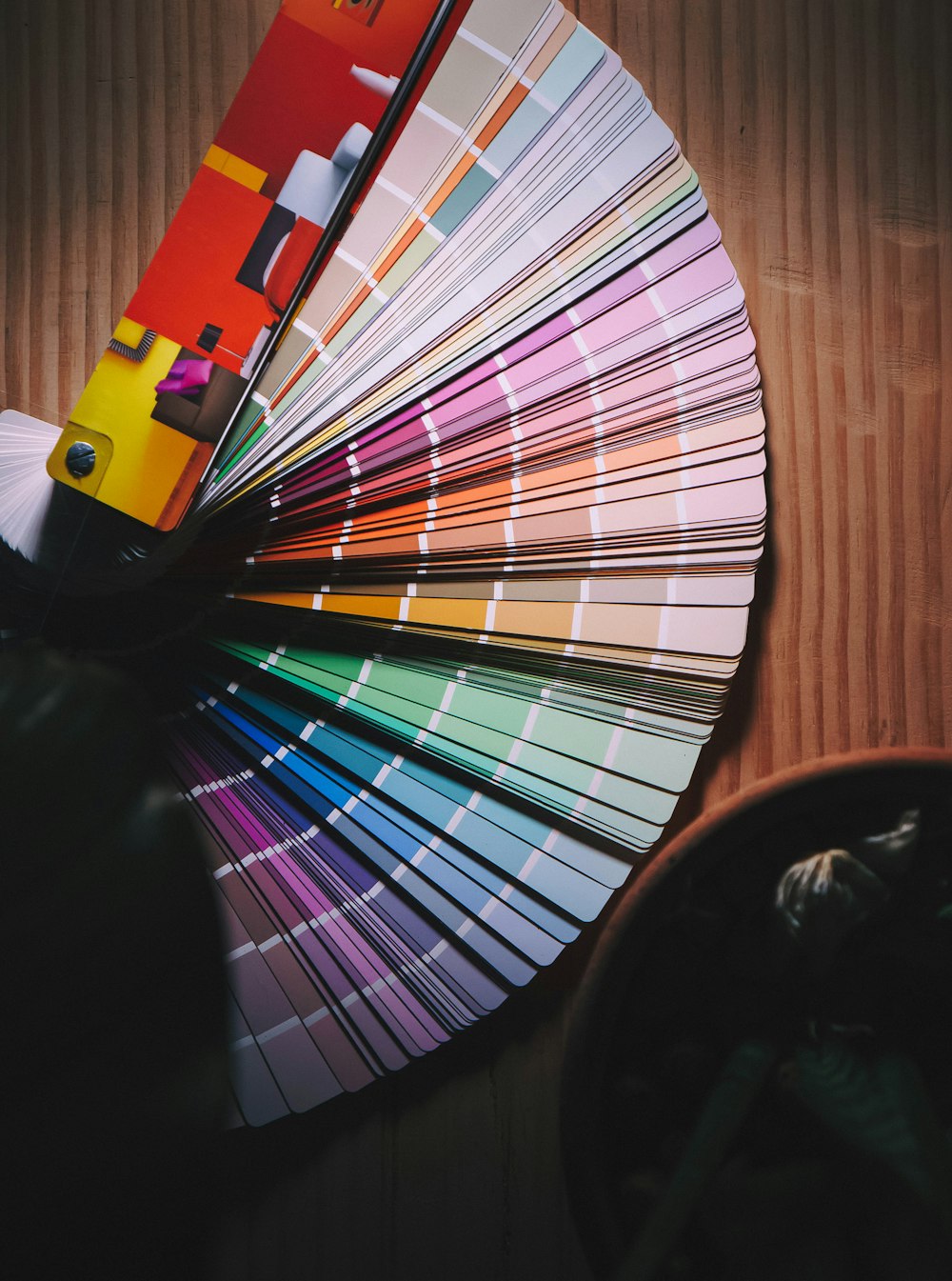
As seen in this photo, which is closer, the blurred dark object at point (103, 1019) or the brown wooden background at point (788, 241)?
the blurred dark object at point (103, 1019)

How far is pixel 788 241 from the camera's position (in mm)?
831

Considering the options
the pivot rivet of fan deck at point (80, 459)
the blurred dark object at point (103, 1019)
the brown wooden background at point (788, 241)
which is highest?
the brown wooden background at point (788, 241)

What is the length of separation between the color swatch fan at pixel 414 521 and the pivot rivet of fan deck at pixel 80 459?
0.01m

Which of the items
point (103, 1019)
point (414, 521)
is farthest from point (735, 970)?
point (103, 1019)

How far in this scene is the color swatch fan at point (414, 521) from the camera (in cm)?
75

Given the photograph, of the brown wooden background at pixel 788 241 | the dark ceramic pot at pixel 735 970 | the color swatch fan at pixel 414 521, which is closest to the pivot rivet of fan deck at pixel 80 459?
the color swatch fan at pixel 414 521

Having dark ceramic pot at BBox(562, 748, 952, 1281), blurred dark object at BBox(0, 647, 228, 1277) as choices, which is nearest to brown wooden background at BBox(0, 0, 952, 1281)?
dark ceramic pot at BBox(562, 748, 952, 1281)

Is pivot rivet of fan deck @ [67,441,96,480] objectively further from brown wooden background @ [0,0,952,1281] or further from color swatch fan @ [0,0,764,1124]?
brown wooden background @ [0,0,952,1281]

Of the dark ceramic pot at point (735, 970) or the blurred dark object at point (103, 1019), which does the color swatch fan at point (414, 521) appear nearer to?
the dark ceramic pot at point (735, 970)

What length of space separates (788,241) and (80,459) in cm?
75

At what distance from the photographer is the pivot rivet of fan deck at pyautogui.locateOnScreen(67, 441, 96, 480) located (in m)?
0.73

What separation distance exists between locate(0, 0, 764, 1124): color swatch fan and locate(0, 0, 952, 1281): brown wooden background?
10 centimetres

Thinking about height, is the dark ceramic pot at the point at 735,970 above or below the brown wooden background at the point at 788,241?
below

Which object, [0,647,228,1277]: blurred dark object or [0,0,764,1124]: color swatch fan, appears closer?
[0,647,228,1277]: blurred dark object
